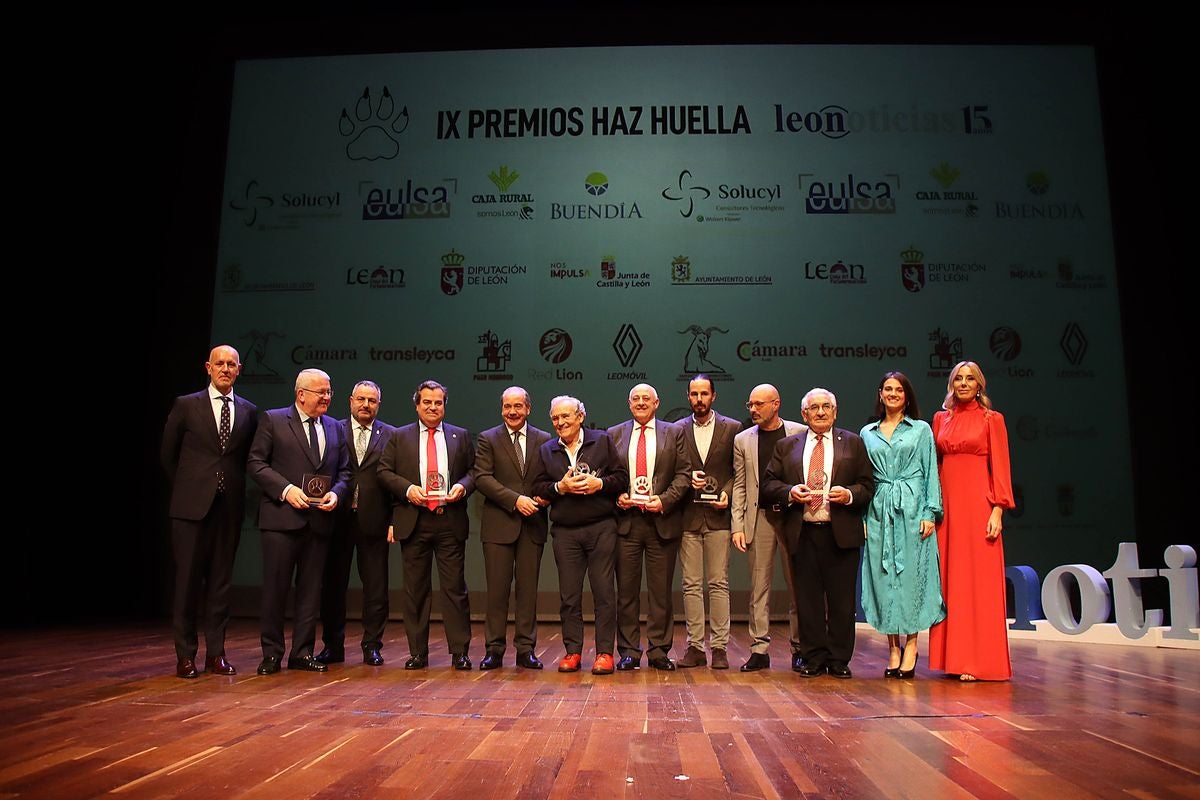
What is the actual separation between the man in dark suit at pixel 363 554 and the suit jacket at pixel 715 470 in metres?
1.61

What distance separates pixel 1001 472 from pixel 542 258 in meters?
4.09

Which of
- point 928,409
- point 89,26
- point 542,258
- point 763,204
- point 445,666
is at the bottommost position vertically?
point 445,666

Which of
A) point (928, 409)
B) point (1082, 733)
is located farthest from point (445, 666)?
point (928, 409)

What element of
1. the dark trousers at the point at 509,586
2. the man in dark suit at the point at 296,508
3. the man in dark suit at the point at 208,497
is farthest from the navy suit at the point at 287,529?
the dark trousers at the point at 509,586

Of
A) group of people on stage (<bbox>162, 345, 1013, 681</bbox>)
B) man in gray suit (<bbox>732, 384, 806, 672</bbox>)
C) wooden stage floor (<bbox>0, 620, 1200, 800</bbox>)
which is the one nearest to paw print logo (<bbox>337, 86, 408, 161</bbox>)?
group of people on stage (<bbox>162, 345, 1013, 681</bbox>)

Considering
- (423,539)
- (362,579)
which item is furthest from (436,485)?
(362,579)

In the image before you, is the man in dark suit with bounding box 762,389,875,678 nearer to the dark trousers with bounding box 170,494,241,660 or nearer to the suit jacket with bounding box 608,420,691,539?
the suit jacket with bounding box 608,420,691,539

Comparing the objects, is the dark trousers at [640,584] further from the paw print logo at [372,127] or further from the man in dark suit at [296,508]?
the paw print logo at [372,127]

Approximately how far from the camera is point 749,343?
22.6 ft

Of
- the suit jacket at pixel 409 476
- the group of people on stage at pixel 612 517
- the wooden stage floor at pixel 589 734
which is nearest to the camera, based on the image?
the wooden stage floor at pixel 589 734

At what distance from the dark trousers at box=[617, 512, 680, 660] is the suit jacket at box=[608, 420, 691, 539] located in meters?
0.04

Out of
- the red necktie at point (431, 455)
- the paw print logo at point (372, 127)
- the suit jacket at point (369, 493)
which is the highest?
the paw print logo at point (372, 127)

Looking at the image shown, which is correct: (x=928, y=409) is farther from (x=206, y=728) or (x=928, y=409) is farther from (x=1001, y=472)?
(x=206, y=728)

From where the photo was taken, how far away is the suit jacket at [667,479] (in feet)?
14.3
